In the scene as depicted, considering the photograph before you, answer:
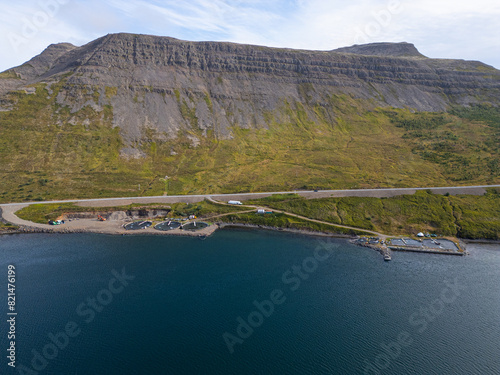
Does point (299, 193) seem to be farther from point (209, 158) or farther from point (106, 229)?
point (106, 229)

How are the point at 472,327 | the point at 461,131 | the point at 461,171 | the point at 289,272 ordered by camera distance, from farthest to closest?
1. the point at 461,131
2. the point at 461,171
3. the point at 289,272
4. the point at 472,327

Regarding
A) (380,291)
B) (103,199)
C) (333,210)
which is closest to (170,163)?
(103,199)

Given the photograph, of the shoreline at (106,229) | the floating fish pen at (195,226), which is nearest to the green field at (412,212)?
the shoreline at (106,229)

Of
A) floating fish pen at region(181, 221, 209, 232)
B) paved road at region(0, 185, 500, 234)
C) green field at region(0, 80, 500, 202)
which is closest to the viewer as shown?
floating fish pen at region(181, 221, 209, 232)

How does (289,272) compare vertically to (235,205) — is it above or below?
below

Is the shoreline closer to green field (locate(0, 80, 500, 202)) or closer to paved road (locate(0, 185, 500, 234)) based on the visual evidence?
paved road (locate(0, 185, 500, 234))

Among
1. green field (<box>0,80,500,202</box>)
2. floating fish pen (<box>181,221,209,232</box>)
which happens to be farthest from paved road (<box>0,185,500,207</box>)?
floating fish pen (<box>181,221,209,232</box>)

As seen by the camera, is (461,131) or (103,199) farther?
(461,131)

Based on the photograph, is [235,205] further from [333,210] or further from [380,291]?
[380,291]

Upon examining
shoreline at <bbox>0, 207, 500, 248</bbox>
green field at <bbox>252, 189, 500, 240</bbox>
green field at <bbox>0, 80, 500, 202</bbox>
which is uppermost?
green field at <bbox>0, 80, 500, 202</bbox>
